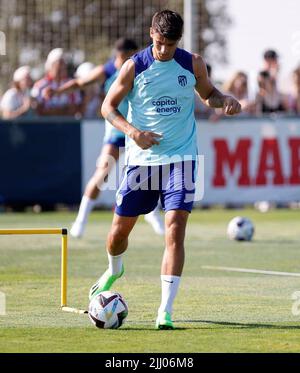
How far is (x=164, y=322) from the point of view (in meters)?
8.54

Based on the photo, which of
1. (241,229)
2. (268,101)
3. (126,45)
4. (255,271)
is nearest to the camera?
(255,271)

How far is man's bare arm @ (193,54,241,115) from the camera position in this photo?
9.28 metres

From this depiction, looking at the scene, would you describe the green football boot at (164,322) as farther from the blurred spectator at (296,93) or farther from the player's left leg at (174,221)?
the blurred spectator at (296,93)

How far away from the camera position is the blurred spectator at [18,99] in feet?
70.2

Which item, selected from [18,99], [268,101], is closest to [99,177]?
[18,99]

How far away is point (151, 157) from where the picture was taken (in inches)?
360

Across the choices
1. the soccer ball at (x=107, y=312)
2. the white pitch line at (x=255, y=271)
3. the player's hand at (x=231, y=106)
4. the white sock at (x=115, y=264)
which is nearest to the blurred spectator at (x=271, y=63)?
the white pitch line at (x=255, y=271)

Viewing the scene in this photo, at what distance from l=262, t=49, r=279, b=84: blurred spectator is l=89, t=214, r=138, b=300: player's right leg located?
1303 cm

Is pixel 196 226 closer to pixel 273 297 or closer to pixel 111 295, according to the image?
pixel 273 297

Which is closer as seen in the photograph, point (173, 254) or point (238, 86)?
point (173, 254)

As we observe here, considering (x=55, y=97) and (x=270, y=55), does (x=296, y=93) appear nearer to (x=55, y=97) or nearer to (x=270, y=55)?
(x=270, y=55)

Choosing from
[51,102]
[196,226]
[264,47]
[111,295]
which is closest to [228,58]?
[264,47]

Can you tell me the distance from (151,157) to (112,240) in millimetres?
826

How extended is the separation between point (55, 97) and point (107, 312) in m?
13.7
